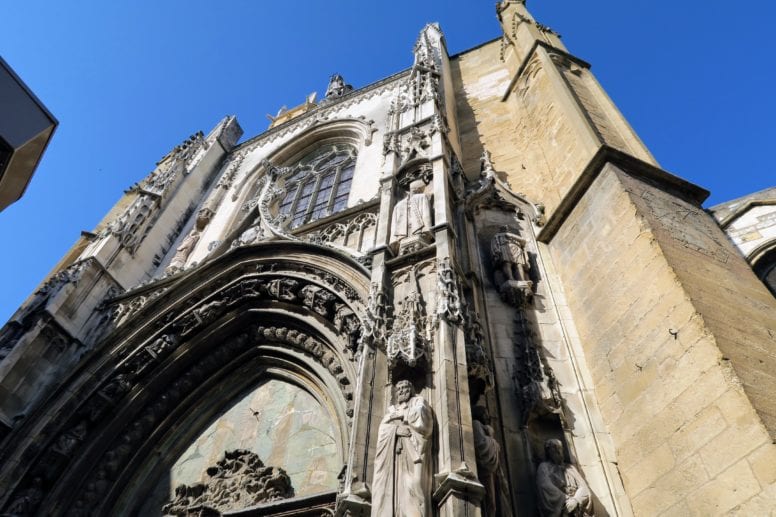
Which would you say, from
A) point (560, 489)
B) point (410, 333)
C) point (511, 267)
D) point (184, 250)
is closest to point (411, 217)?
point (511, 267)

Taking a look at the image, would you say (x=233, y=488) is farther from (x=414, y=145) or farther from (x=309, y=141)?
(x=309, y=141)

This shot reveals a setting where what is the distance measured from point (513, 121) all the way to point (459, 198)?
440 cm

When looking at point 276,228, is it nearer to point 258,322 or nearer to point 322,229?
point 322,229

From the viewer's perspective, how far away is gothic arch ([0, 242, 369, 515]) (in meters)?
6.58

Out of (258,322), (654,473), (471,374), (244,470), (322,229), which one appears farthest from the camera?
(322,229)

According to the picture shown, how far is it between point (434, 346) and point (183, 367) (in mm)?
4657

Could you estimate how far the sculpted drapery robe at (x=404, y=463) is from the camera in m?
3.50

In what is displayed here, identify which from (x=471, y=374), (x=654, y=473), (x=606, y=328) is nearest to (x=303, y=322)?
(x=471, y=374)

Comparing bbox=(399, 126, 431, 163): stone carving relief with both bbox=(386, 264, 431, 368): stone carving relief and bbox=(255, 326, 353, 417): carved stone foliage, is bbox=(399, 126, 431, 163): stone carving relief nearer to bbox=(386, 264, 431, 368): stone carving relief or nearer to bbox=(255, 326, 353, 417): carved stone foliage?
bbox=(255, 326, 353, 417): carved stone foliage

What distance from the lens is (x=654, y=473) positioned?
4125 millimetres

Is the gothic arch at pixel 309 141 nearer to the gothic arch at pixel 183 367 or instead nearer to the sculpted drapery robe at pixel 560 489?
the gothic arch at pixel 183 367

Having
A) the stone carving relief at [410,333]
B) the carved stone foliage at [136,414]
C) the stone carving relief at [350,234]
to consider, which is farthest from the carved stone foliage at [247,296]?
the stone carving relief at [410,333]

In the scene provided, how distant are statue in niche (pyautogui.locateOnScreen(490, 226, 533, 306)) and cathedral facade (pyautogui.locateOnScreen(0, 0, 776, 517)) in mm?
34

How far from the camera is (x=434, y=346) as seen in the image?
454 cm
